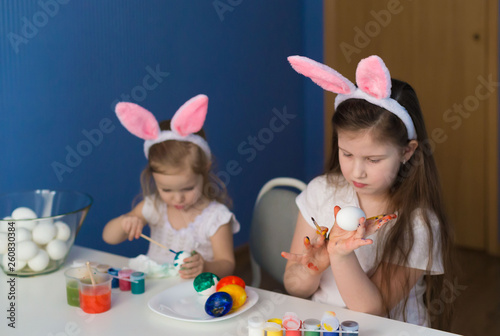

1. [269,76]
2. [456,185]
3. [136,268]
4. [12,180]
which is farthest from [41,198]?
[456,185]

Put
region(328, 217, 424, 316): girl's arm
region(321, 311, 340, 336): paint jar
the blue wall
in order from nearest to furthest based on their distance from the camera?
region(321, 311, 340, 336): paint jar
region(328, 217, 424, 316): girl's arm
the blue wall

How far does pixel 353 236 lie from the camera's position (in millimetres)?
1102

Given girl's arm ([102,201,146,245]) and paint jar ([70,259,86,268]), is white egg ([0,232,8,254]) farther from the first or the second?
girl's arm ([102,201,146,245])

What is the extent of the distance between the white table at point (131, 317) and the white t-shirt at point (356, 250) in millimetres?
278

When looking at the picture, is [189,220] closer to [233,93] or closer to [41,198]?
[41,198]

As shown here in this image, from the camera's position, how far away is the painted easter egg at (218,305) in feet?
3.67

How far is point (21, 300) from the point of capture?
125cm

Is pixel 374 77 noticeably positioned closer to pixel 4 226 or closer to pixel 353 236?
pixel 353 236

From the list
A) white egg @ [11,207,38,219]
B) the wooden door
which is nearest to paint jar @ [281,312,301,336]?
white egg @ [11,207,38,219]

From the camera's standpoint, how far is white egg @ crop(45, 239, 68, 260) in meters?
1.40

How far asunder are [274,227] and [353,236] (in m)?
0.65

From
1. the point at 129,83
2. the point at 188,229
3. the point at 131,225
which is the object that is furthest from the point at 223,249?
the point at 129,83

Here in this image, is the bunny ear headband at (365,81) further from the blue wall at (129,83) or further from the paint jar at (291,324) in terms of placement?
the blue wall at (129,83)

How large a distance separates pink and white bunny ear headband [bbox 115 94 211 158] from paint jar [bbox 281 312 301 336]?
694mm
